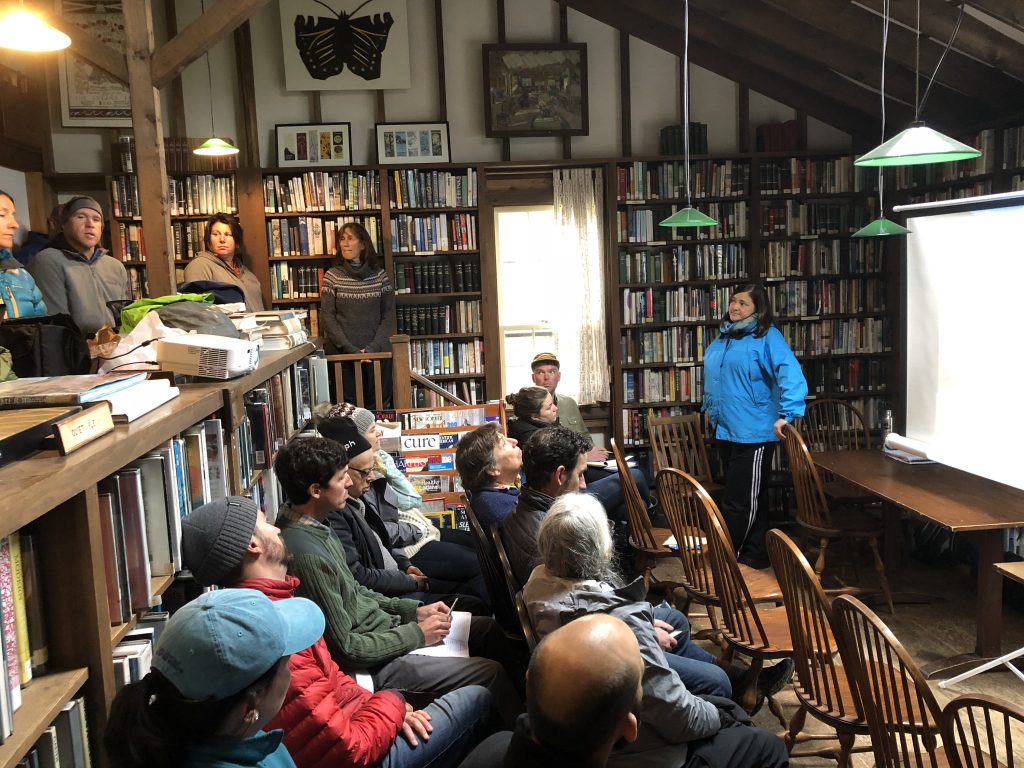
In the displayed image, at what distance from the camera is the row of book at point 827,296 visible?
6.36 metres

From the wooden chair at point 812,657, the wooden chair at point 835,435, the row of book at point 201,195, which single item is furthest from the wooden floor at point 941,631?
the row of book at point 201,195

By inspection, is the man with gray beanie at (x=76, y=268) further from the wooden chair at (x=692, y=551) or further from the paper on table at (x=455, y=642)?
the wooden chair at (x=692, y=551)

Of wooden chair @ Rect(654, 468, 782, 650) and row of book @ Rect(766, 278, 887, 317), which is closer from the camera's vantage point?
wooden chair @ Rect(654, 468, 782, 650)

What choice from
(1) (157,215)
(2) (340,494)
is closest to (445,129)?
(1) (157,215)

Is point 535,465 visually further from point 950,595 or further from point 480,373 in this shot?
point 480,373

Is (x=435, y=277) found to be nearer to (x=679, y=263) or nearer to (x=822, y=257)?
(x=679, y=263)

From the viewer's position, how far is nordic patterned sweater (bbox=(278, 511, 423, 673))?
218cm

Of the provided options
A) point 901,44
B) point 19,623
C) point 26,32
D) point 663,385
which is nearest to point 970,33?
point 901,44

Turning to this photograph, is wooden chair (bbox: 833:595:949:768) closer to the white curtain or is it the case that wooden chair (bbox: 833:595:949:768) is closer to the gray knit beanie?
the gray knit beanie

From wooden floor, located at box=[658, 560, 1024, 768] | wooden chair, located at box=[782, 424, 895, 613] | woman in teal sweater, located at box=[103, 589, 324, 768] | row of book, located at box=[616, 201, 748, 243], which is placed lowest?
wooden floor, located at box=[658, 560, 1024, 768]

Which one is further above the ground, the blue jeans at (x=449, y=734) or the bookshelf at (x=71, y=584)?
the bookshelf at (x=71, y=584)

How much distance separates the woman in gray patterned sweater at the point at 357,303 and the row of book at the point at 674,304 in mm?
1743

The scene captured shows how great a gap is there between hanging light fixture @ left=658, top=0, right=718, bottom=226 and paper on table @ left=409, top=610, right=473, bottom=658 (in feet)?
9.10

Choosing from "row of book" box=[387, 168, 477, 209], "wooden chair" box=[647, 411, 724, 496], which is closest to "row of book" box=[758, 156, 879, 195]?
"wooden chair" box=[647, 411, 724, 496]
